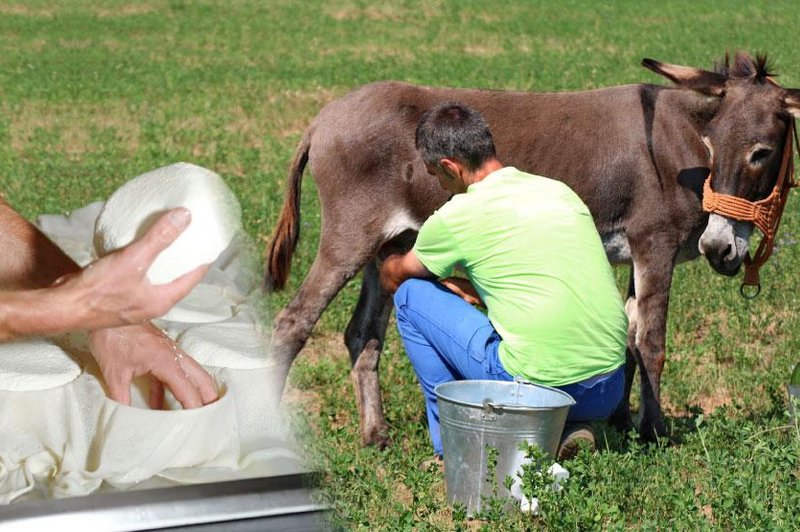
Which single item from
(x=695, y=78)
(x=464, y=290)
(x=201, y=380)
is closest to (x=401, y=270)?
(x=464, y=290)

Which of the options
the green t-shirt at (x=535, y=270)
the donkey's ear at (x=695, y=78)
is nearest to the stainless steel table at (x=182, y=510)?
the green t-shirt at (x=535, y=270)

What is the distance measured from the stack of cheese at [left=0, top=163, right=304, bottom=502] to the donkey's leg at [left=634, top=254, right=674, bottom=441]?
4941 millimetres

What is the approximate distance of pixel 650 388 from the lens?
5.74 m

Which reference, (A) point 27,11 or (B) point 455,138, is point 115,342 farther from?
(A) point 27,11

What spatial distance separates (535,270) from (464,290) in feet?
1.96

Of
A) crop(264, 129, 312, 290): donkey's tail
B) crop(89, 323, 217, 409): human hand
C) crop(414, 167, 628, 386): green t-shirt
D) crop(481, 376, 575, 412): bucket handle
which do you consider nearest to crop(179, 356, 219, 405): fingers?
crop(89, 323, 217, 409): human hand

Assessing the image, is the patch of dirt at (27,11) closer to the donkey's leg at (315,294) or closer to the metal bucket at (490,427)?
the donkey's leg at (315,294)

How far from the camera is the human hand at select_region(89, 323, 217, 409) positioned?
0.94 metres

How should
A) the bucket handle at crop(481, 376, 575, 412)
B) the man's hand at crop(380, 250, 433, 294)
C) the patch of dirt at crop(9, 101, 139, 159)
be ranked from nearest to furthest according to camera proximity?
the bucket handle at crop(481, 376, 575, 412), the man's hand at crop(380, 250, 433, 294), the patch of dirt at crop(9, 101, 139, 159)

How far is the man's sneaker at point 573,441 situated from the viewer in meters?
4.46

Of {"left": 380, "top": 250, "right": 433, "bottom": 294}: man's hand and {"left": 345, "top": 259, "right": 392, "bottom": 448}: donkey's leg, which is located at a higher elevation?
{"left": 380, "top": 250, "right": 433, "bottom": 294}: man's hand

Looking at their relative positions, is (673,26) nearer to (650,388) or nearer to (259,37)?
(259,37)

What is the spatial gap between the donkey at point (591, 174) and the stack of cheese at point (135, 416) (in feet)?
14.6

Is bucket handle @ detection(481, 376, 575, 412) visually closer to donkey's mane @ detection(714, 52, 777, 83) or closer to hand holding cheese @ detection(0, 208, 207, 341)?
donkey's mane @ detection(714, 52, 777, 83)
